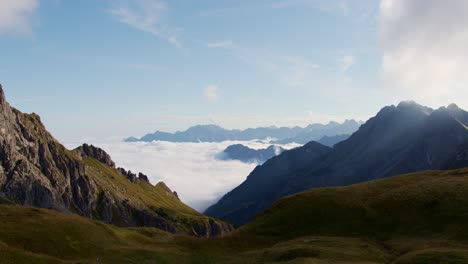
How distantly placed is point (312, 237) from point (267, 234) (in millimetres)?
11643

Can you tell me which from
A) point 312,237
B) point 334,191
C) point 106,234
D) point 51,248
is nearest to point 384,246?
point 312,237

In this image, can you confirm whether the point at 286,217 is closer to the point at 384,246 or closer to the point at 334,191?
the point at 334,191

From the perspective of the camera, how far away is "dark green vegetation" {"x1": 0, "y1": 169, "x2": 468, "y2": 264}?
54.4 m

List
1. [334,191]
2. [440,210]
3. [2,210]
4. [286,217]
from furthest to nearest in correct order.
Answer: [334,191], [286,217], [440,210], [2,210]

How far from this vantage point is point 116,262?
175ft

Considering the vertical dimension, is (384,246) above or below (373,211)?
below

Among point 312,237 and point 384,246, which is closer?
point 384,246

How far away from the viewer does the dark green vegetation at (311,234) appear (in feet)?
179

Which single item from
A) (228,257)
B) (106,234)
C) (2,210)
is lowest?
(228,257)

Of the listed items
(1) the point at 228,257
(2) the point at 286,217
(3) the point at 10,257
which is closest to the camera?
(3) the point at 10,257

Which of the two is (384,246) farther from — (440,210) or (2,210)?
(2,210)

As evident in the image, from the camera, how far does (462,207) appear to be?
71.2 m

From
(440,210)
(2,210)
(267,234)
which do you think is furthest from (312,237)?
(2,210)

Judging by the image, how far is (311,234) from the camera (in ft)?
252
